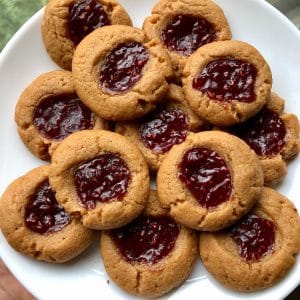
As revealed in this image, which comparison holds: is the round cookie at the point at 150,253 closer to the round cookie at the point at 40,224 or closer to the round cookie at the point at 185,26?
the round cookie at the point at 40,224

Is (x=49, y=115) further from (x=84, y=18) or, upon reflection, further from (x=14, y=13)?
(x=14, y=13)

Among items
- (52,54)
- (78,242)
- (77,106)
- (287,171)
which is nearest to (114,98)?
(77,106)

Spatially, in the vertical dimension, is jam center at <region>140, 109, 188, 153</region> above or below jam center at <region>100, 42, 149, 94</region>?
below

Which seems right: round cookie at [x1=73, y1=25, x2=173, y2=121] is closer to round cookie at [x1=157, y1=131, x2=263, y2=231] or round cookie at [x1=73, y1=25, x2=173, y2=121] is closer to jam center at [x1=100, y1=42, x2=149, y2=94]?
jam center at [x1=100, y1=42, x2=149, y2=94]

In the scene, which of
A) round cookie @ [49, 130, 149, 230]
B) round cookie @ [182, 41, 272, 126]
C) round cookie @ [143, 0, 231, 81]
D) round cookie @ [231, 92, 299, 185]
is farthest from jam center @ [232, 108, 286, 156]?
round cookie @ [49, 130, 149, 230]

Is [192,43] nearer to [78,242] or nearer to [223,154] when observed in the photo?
[223,154]

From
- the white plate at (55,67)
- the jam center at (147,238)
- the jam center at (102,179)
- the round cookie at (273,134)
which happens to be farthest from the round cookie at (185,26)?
the jam center at (147,238)
